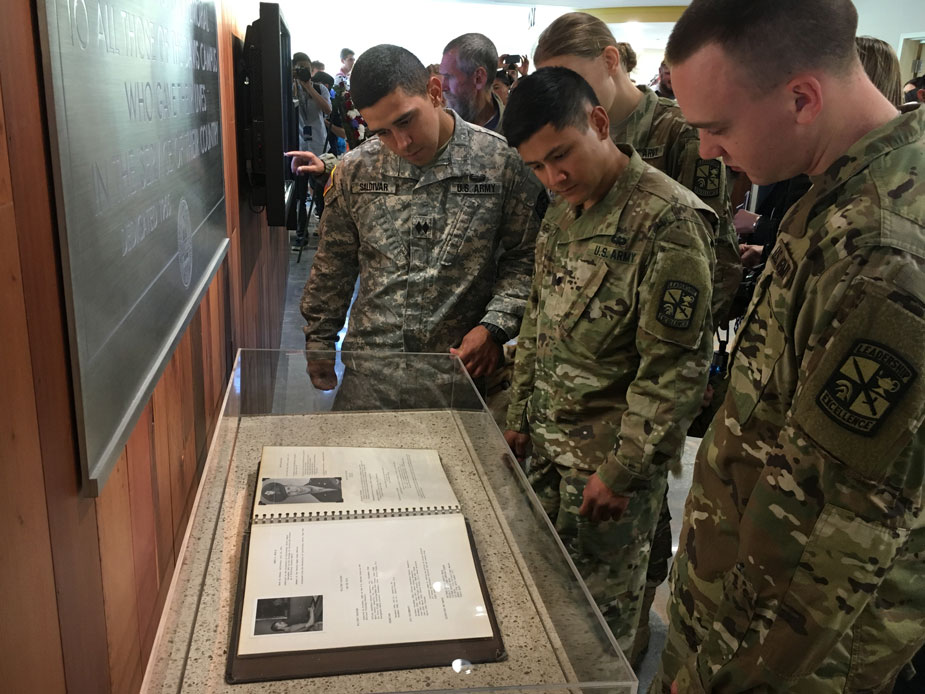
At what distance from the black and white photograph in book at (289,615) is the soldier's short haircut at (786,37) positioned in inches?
32.4

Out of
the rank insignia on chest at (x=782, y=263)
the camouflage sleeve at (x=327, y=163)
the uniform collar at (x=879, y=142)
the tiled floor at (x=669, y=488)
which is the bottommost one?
the tiled floor at (x=669, y=488)

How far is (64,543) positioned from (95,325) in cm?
23

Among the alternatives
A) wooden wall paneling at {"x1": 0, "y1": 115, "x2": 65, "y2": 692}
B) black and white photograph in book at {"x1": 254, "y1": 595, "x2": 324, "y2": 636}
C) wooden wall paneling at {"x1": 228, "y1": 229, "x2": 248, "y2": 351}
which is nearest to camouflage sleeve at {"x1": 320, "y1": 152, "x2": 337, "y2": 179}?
wooden wall paneling at {"x1": 228, "y1": 229, "x2": 248, "y2": 351}

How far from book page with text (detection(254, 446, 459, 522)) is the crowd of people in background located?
25 centimetres

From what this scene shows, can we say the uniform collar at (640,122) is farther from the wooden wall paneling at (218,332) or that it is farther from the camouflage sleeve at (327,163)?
the camouflage sleeve at (327,163)

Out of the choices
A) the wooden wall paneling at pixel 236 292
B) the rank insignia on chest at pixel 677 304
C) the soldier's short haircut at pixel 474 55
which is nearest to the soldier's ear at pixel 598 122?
the rank insignia on chest at pixel 677 304

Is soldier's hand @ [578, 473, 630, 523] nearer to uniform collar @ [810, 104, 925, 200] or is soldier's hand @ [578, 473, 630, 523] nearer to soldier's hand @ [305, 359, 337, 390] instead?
soldier's hand @ [305, 359, 337, 390]

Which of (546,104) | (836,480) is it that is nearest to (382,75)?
(546,104)

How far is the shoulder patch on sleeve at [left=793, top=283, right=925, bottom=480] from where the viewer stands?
0.73 meters

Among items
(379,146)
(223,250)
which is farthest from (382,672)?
(379,146)

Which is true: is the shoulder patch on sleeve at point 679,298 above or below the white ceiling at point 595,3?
below

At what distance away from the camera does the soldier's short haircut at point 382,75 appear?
1.79 metres

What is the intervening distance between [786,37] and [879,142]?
0.16 metres

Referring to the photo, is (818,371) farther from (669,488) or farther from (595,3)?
(595,3)
